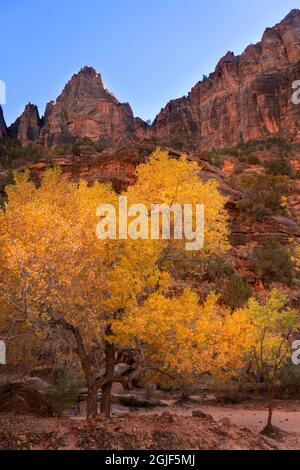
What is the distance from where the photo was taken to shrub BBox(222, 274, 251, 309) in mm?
25719

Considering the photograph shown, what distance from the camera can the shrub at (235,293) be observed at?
25719 millimetres

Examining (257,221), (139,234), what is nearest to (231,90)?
(257,221)

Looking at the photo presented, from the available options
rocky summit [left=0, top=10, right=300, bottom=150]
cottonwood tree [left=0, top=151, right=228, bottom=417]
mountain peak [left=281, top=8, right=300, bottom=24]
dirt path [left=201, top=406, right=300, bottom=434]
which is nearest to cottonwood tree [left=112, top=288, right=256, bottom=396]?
cottonwood tree [left=0, top=151, right=228, bottom=417]

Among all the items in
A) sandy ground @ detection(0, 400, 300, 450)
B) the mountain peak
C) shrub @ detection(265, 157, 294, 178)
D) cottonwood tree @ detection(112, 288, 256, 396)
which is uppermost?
the mountain peak

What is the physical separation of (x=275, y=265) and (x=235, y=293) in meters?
6.51

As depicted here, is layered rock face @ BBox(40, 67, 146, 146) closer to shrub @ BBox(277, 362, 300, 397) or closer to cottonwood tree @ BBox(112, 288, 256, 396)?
shrub @ BBox(277, 362, 300, 397)

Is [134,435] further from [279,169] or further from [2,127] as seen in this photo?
[2,127]

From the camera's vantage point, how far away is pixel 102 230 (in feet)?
30.5

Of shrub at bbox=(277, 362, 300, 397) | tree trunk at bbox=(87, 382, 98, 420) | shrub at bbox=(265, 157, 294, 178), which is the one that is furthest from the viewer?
shrub at bbox=(265, 157, 294, 178)

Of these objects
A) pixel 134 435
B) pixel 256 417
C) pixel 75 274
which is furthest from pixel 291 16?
pixel 134 435

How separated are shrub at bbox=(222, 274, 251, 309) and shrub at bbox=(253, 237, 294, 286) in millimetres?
4393

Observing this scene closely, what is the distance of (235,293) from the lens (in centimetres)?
2617
